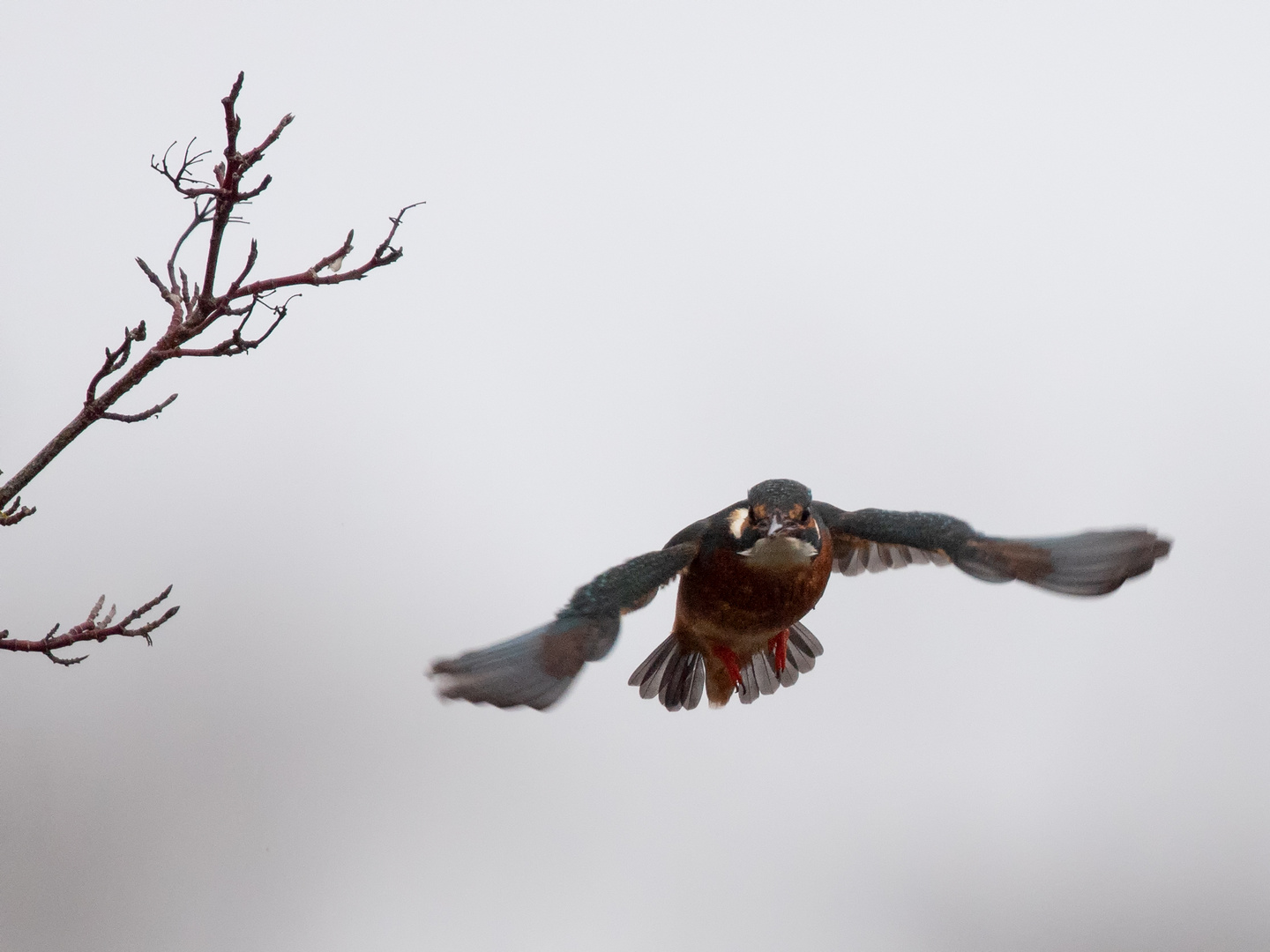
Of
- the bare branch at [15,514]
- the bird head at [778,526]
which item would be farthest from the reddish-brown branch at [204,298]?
the bird head at [778,526]

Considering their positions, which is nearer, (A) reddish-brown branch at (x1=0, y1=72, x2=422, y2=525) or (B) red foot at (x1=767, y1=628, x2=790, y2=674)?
(A) reddish-brown branch at (x1=0, y1=72, x2=422, y2=525)

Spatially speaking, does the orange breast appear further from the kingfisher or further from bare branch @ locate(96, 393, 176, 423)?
bare branch @ locate(96, 393, 176, 423)

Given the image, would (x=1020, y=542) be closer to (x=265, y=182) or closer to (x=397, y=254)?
(x=397, y=254)

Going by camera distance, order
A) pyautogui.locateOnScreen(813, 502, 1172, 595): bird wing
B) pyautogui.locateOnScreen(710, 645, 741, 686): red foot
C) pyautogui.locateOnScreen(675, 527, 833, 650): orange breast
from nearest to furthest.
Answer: pyautogui.locateOnScreen(813, 502, 1172, 595): bird wing
pyautogui.locateOnScreen(675, 527, 833, 650): orange breast
pyautogui.locateOnScreen(710, 645, 741, 686): red foot

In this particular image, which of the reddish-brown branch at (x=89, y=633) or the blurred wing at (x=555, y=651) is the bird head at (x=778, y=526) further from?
the reddish-brown branch at (x=89, y=633)

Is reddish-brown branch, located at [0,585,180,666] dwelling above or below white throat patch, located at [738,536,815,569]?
below

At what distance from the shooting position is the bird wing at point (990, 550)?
289 cm

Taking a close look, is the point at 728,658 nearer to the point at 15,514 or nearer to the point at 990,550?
the point at 990,550

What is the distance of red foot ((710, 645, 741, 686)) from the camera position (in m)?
3.58

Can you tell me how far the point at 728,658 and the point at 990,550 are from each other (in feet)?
2.80

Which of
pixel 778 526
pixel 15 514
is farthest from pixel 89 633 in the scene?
pixel 778 526

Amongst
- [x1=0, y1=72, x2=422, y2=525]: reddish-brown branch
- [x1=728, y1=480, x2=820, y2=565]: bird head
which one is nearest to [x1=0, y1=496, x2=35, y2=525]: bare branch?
[x1=0, y1=72, x2=422, y2=525]: reddish-brown branch

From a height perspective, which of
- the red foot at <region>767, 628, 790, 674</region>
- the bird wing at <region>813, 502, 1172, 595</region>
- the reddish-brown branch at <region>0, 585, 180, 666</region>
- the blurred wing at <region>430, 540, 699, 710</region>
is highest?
the bird wing at <region>813, 502, 1172, 595</region>

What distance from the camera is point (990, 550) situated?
10.3ft
